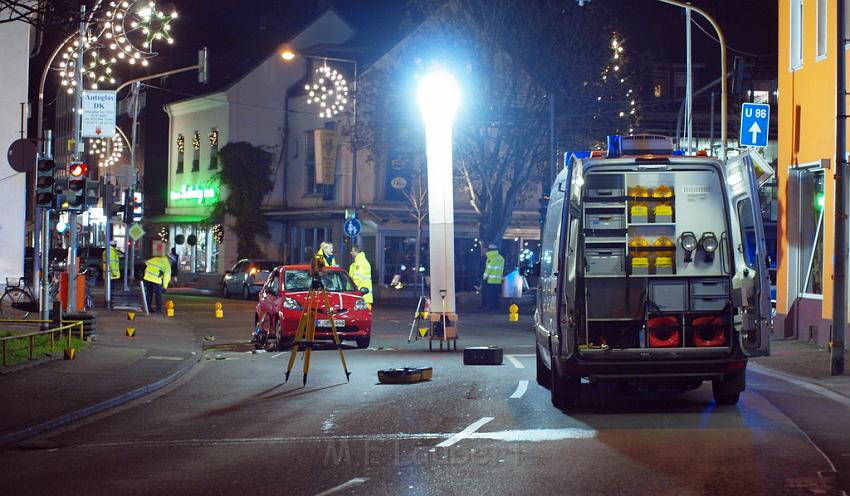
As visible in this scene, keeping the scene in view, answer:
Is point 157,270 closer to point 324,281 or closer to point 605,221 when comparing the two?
point 324,281

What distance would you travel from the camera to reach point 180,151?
59656 millimetres

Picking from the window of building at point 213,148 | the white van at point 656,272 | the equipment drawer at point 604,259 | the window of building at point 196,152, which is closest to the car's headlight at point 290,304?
the white van at point 656,272

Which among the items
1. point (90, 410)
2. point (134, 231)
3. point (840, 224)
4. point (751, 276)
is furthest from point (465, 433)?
point (134, 231)

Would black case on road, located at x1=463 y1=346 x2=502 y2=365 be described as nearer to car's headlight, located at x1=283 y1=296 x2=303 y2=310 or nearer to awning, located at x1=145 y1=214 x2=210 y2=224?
car's headlight, located at x1=283 y1=296 x2=303 y2=310

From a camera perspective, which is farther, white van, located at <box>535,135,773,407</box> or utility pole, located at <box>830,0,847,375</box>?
utility pole, located at <box>830,0,847,375</box>

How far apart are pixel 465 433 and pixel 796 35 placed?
15400 millimetres

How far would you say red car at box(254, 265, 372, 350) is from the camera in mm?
21641

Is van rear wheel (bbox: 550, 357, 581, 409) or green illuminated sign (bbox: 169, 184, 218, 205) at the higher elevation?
green illuminated sign (bbox: 169, 184, 218, 205)

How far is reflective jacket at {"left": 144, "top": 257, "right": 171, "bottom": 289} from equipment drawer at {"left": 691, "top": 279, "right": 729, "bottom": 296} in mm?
21874

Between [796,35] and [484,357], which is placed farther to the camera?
[796,35]

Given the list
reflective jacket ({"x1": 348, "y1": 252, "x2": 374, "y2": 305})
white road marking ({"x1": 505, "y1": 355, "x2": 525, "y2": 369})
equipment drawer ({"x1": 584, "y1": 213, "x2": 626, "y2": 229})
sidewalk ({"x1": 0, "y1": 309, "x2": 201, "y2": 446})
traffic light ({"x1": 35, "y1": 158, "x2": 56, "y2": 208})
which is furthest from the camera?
reflective jacket ({"x1": 348, "y1": 252, "x2": 374, "y2": 305})

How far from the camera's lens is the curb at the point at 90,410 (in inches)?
444

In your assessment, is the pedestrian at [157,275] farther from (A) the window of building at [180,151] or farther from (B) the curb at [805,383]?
(A) the window of building at [180,151]

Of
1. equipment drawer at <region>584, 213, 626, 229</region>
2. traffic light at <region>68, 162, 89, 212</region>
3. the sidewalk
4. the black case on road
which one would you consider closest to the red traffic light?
traffic light at <region>68, 162, 89, 212</region>
